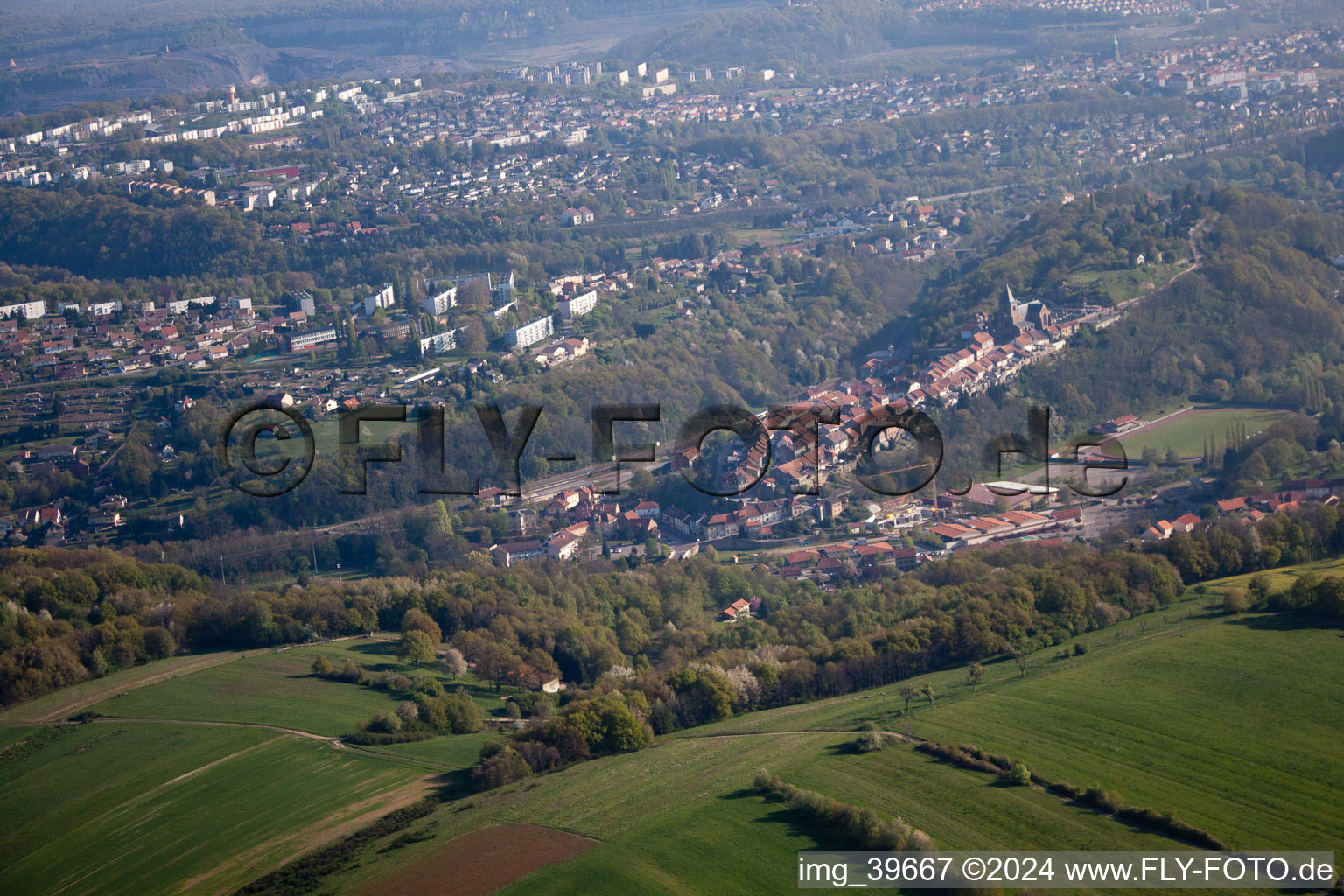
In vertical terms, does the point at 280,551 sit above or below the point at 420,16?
below

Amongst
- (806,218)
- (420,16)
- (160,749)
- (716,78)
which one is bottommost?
(160,749)

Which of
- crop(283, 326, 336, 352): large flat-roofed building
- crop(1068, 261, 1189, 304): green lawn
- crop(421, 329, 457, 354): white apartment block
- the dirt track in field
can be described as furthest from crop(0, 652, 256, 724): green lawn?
crop(1068, 261, 1189, 304): green lawn

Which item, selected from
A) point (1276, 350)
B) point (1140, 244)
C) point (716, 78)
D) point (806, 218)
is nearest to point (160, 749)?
point (1276, 350)

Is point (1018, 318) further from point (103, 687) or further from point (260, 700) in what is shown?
point (103, 687)

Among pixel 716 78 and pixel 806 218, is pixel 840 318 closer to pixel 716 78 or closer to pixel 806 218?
pixel 806 218

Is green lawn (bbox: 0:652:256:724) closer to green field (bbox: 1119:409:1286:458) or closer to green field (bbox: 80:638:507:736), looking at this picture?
green field (bbox: 80:638:507:736)
